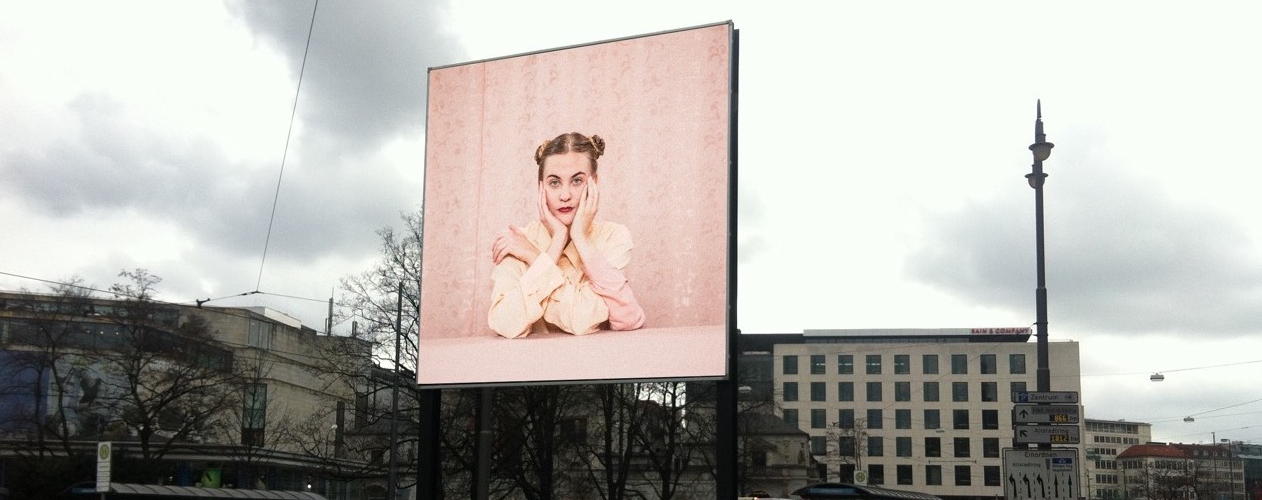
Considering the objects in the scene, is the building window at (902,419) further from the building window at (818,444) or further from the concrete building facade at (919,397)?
the building window at (818,444)

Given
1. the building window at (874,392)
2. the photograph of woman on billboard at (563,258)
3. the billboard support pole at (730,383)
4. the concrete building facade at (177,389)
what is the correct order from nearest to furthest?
the billboard support pole at (730,383) < the photograph of woman on billboard at (563,258) < the concrete building facade at (177,389) < the building window at (874,392)

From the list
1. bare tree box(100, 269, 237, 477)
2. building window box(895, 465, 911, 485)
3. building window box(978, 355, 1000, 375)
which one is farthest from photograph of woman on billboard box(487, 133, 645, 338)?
building window box(978, 355, 1000, 375)

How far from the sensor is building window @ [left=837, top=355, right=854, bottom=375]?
100562 mm

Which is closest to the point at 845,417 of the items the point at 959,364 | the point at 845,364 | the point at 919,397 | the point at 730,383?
the point at 845,364

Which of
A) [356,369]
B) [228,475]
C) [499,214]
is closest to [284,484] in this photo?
[228,475]

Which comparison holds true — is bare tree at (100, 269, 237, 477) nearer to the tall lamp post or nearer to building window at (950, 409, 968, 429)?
the tall lamp post

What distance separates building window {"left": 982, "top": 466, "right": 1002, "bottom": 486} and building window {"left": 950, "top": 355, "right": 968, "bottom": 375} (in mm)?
8079

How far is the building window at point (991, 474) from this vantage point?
308ft

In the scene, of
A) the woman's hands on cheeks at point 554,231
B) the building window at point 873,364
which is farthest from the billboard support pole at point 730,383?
the building window at point 873,364

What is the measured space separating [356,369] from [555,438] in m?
7.00

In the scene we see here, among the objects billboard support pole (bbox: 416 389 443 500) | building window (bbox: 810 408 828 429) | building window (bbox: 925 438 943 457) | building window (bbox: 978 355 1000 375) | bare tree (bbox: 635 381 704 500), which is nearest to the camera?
billboard support pole (bbox: 416 389 443 500)

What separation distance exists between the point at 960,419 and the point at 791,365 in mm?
14554

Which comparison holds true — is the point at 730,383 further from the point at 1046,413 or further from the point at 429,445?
the point at 429,445

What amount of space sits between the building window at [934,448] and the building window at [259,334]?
175ft
